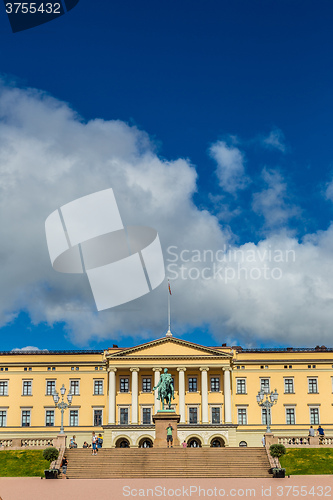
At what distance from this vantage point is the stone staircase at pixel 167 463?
44594 millimetres

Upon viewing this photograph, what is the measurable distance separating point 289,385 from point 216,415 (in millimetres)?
9499

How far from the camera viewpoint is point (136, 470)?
44938mm

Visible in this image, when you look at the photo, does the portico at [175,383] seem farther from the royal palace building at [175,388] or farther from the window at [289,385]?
the window at [289,385]

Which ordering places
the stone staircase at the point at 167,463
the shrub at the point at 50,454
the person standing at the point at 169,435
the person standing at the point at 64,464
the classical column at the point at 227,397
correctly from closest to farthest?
the stone staircase at the point at 167,463
the person standing at the point at 64,464
the shrub at the point at 50,454
the person standing at the point at 169,435
the classical column at the point at 227,397

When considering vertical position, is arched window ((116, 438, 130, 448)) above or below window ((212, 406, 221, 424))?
below

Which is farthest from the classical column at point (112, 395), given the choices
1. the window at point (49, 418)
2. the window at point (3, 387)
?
the window at point (3, 387)

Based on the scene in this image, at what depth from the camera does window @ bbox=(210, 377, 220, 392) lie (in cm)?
8156

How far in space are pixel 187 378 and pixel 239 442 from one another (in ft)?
31.5

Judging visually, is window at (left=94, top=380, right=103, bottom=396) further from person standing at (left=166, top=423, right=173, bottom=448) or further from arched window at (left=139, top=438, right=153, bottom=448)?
person standing at (left=166, top=423, right=173, bottom=448)

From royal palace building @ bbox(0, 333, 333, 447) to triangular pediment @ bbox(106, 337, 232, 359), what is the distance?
119mm

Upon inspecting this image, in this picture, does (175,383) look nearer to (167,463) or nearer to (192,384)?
(192,384)

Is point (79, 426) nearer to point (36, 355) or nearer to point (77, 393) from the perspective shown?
Result: point (77, 393)

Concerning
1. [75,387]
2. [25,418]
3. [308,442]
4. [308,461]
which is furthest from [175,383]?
[308,461]

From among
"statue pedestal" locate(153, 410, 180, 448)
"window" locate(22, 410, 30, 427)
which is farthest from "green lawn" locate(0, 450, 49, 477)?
"window" locate(22, 410, 30, 427)
